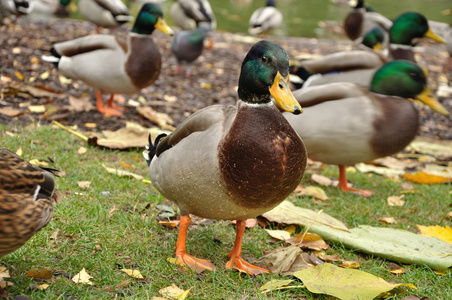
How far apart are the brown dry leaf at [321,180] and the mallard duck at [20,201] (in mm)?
2546

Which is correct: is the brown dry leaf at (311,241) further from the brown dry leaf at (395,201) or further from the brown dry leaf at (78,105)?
the brown dry leaf at (78,105)

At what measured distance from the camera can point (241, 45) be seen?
10.1 meters

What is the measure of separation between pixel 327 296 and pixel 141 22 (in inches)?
156

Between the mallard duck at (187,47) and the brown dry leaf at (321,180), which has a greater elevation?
the brown dry leaf at (321,180)

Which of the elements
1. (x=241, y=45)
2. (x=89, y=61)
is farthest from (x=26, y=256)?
(x=241, y=45)

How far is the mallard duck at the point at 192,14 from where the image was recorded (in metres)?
9.12

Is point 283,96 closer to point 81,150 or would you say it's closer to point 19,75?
point 81,150

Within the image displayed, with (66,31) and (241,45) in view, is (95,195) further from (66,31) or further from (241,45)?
(241,45)

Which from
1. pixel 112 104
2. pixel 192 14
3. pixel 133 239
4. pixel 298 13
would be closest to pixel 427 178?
pixel 133 239

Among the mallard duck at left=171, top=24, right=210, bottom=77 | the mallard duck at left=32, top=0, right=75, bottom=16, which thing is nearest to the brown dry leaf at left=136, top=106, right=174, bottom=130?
the mallard duck at left=171, top=24, right=210, bottom=77

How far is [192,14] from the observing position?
916 centimetres

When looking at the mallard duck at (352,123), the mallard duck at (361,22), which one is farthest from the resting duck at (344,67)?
the mallard duck at (361,22)

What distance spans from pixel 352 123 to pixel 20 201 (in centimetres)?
253

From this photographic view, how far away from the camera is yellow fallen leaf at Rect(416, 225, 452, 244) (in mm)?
3070
